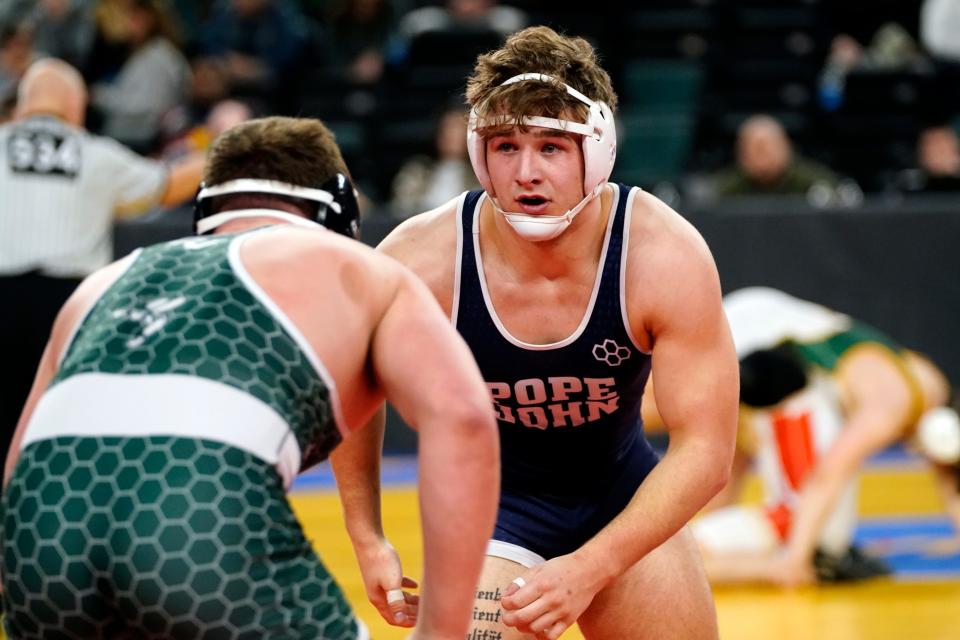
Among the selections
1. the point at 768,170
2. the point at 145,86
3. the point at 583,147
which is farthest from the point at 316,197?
the point at 145,86

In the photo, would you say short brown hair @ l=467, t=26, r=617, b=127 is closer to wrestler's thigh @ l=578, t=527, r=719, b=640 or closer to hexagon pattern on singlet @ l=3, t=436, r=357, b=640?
wrestler's thigh @ l=578, t=527, r=719, b=640

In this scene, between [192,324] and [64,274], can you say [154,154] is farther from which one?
[192,324]

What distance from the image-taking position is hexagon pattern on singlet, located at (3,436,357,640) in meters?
1.96

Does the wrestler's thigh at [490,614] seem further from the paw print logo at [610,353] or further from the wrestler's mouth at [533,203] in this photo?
the wrestler's mouth at [533,203]

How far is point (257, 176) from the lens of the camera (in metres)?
2.38

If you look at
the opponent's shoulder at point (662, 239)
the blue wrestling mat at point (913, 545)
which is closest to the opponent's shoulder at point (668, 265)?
the opponent's shoulder at point (662, 239)

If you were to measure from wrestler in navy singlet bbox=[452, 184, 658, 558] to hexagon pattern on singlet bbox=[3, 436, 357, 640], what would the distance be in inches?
42.5

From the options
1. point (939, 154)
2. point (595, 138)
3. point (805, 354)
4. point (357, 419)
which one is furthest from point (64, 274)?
point (939, 154)

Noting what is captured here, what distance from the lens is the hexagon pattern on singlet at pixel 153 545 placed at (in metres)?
1.96

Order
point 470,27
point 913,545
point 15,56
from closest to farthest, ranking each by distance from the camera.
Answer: point 913,545, point 15,56, point 470,27

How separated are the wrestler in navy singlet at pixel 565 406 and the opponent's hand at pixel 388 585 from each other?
0.40m

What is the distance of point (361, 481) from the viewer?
2.97 m

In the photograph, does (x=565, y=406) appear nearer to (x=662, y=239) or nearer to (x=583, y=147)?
(x=662, y=239)

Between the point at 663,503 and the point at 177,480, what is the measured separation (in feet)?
3.71
